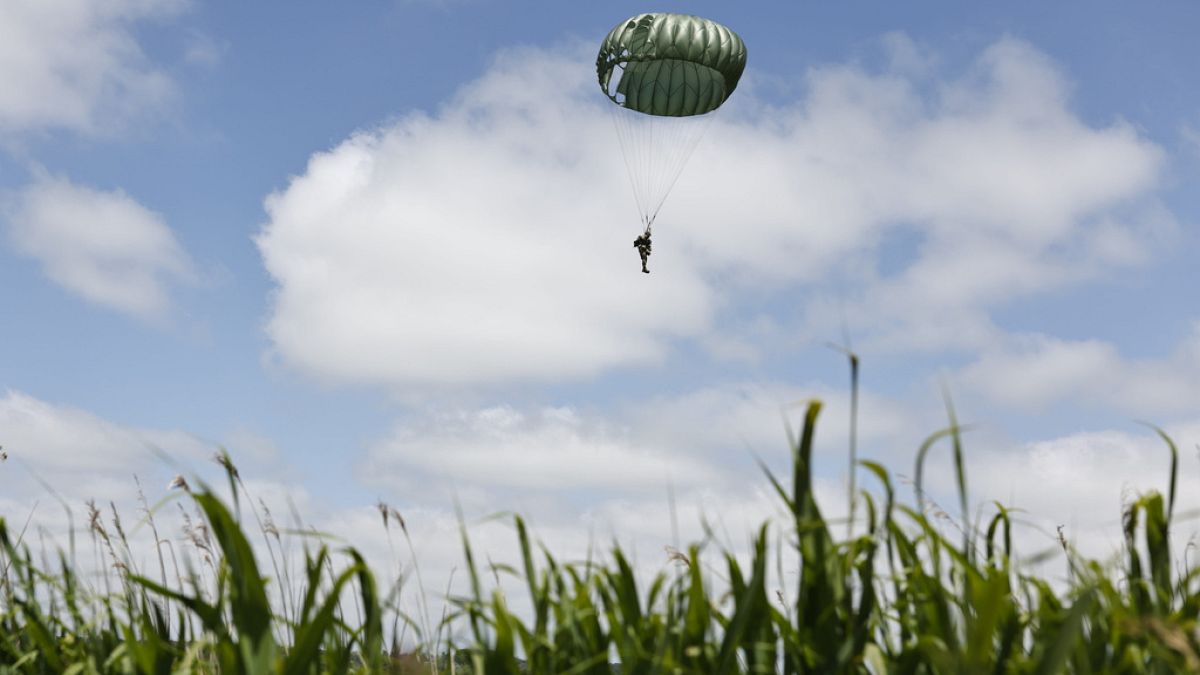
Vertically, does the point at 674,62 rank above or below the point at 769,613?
above

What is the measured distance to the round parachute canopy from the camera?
24078mm

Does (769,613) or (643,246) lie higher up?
(643,246)

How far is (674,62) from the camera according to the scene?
2492cm

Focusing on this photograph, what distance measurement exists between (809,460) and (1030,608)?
770 mm

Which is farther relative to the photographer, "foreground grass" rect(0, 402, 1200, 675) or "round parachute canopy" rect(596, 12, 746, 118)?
"round parachute canopy" rect(596, 12, 746, 118)

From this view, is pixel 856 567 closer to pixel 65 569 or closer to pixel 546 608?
pixel 546 608

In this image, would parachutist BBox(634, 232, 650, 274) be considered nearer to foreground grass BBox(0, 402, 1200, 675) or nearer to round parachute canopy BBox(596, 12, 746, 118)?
round parachute canopy BBox(596, 12, 746, 118)

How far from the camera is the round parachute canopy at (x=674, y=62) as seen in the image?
24.1m

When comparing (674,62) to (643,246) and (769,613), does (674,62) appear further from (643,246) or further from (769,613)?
(769,613)

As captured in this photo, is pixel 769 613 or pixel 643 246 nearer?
pixel 769 613

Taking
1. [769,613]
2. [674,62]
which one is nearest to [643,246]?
[674,62]

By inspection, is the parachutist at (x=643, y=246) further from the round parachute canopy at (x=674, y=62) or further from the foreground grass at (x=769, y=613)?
the foreground grass at (x=769, y=613)

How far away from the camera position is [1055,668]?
2.21 m

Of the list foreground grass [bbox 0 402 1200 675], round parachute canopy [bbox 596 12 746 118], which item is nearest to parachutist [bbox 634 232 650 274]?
round parachute canopy [bbox 596 12 746 118]
